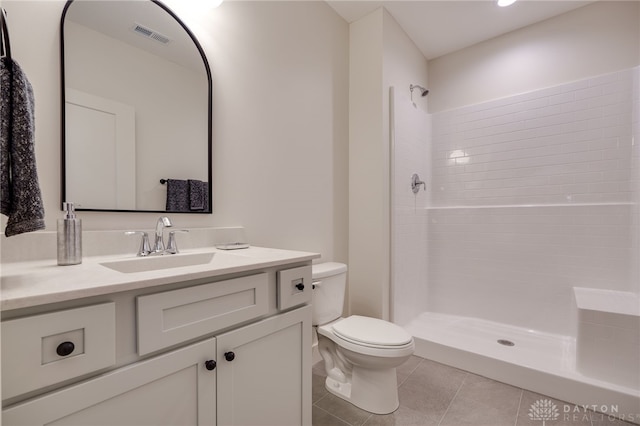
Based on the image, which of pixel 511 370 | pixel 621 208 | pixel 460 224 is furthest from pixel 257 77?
pixel 621 208

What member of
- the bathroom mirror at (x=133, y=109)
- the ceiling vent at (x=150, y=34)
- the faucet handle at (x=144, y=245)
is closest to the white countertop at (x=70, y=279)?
the faucet handle at (x=144, y=245)

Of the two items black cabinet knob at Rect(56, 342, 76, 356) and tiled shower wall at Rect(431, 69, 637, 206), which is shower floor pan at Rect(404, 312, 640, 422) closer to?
tiled shower wall at Rect(431, 69, 637, 206)

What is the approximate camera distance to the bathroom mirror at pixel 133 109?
1087 millimetres

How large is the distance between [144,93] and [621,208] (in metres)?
3.00

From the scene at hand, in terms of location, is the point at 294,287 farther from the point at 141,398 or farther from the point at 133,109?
the point at 133,109

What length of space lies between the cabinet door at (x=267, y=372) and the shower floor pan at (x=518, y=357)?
1307mm

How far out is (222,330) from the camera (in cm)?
90

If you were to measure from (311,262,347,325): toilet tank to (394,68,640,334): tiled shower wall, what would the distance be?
26.3 inches

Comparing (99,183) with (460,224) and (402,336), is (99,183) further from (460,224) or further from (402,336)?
(460,224)

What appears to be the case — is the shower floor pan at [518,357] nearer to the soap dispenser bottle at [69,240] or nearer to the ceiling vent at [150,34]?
the soap dispenser bottle at [69,240]

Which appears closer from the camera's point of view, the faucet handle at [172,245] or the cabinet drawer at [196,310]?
the cabinet drawer at [196,310]

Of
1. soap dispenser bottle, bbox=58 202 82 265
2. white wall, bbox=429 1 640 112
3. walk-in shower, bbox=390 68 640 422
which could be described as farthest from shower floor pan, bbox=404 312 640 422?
soap dispenser bottle, bbox=58 202 82 265

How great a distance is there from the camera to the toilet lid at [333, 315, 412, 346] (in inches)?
60.0
